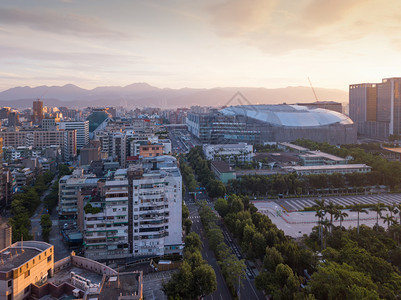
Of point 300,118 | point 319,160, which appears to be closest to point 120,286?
point 319,160

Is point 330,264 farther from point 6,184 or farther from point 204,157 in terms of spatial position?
point 204,157

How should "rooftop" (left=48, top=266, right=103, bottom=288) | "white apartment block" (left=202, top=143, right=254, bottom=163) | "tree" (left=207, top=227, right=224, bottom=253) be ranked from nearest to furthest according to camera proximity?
1. "rooftop" (left=48, top=266, right=103, bottom=288)
2. "tree" (left=207, top=227, right=224, bottom=253)
3. "white apartment block" (left=202, top=143, right=254, bottom=163)

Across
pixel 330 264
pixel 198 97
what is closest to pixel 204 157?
pixel 330 264

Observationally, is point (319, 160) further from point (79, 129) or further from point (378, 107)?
point (378, 107)

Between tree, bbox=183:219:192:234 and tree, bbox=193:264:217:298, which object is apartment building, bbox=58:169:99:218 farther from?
tree, bbox=193:264:217:298

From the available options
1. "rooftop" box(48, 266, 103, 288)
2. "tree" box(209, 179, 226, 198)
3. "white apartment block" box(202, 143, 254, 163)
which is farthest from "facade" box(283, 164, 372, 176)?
"rooftop" box(48, 266, 103, 288)

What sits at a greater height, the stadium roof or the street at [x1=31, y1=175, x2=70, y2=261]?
the stadium roof
